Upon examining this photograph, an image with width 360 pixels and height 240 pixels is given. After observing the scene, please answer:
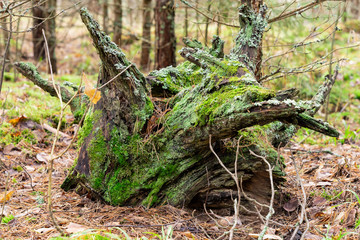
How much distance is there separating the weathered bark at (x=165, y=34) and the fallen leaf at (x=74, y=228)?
5.08m

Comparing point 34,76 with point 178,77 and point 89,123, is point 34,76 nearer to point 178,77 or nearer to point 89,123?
point 89,123

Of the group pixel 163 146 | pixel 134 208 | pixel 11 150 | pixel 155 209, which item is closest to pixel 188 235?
pixel 155 209

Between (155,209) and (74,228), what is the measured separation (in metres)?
0.72

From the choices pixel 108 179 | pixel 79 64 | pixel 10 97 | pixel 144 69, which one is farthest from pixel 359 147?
pixel 79 64

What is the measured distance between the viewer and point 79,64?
11414 millimetres

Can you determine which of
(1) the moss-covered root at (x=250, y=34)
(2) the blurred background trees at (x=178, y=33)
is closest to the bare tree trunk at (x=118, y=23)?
(2) the blurred background trees at (x=178, y=33)

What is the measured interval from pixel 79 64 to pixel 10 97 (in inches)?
240

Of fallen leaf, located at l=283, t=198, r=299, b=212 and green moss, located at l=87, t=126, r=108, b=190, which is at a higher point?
green moss, located at l=87, t=126, r=108, b=190

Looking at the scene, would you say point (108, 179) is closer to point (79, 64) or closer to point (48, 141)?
point (48, 141)

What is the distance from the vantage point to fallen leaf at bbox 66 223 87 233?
223 cm

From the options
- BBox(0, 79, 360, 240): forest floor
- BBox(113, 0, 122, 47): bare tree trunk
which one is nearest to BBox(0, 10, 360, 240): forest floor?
→ BBox(0, 79, 360, 240): forest floor

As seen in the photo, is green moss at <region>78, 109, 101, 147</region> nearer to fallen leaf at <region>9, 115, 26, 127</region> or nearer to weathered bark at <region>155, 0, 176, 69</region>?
fallen leaf at <region>9, 115, 26, 127</region>

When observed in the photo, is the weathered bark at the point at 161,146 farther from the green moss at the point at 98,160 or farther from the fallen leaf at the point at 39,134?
the fallen leaf at the point at 39,134

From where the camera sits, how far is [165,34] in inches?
277
